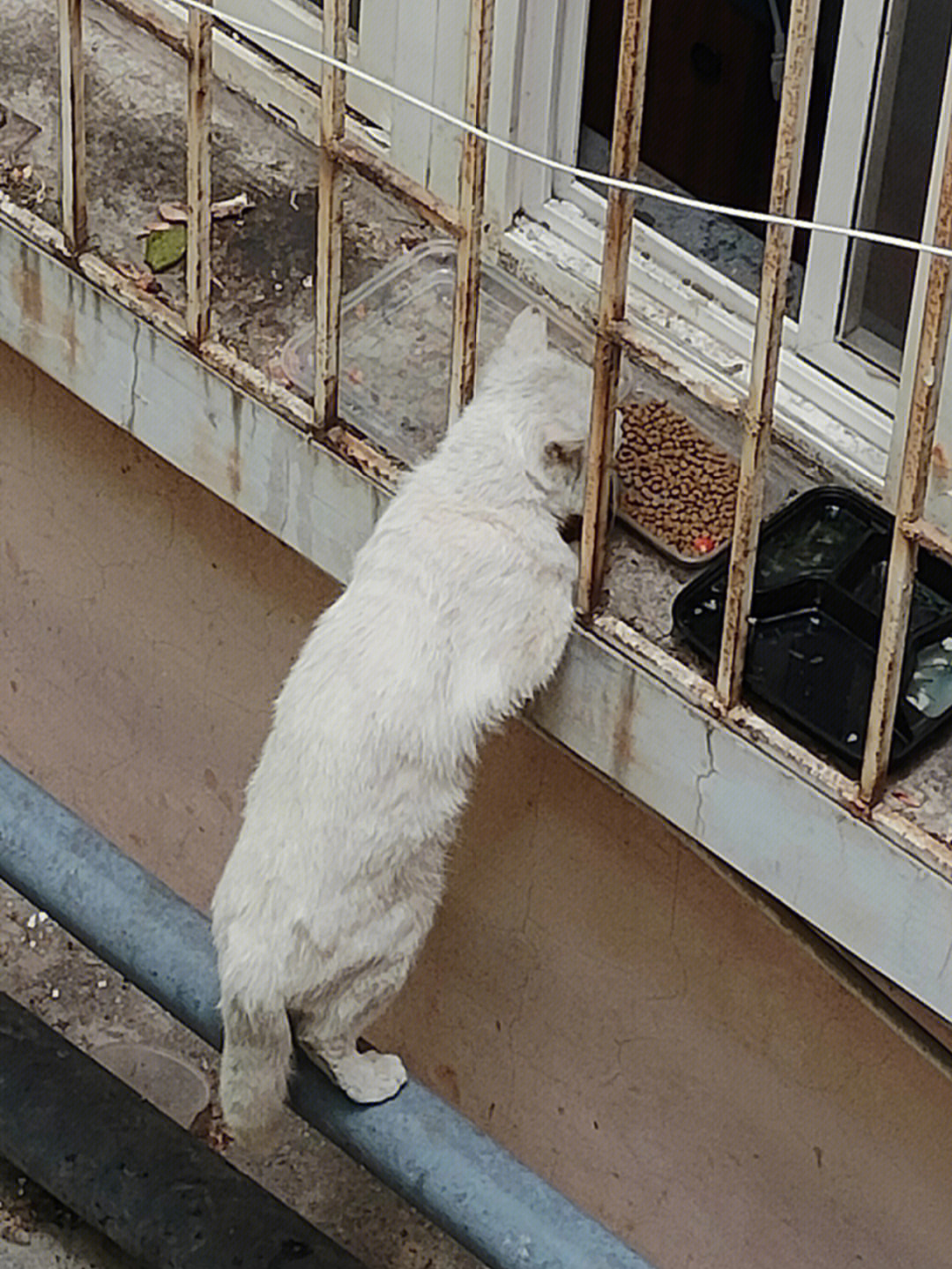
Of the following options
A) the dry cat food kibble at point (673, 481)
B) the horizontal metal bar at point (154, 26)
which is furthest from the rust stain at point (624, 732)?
the horizontal metal bar at point (154, 26)

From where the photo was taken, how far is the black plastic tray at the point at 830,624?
2.03 metres

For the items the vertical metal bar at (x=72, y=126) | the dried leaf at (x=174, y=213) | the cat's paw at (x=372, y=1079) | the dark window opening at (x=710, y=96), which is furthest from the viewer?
the dark window opening at (x=710, y=96)

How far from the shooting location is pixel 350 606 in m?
2.08

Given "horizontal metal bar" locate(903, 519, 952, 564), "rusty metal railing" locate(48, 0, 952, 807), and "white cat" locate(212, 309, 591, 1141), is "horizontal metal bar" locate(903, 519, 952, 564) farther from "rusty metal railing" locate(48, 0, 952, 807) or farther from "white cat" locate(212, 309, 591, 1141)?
"white cat" locate(212, 309, 591, 1141)

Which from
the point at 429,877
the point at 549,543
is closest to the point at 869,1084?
the point at 429,877

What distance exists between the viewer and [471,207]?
199cm

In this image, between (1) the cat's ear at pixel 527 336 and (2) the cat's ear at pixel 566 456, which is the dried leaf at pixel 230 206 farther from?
(2) the cat's ear at pixel 566 456

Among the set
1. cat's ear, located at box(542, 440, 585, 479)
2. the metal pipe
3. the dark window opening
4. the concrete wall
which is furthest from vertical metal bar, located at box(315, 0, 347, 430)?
the metal pipe

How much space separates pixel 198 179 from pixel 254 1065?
890 mm

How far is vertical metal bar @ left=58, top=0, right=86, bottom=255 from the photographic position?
2.31m

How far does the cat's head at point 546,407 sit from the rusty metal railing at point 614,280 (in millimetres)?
47

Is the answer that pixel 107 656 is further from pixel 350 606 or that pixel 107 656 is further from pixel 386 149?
pixel 350 606

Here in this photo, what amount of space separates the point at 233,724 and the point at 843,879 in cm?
121

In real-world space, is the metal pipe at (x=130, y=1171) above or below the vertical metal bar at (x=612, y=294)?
below
